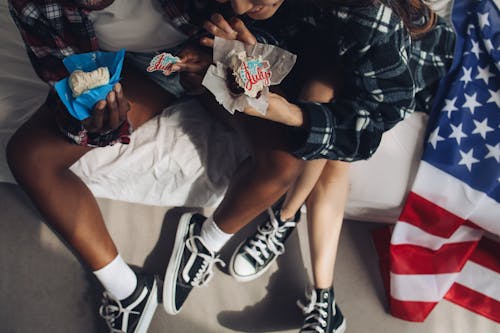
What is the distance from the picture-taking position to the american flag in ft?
3.10

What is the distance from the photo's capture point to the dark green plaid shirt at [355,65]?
729 mm

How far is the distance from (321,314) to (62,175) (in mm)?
622

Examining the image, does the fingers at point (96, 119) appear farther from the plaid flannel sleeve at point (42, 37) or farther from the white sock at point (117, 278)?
the white sock at point (117, 278)

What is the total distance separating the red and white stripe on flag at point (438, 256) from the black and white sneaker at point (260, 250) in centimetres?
27

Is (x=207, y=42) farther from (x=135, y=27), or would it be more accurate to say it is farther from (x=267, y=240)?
(x=267, y=240)

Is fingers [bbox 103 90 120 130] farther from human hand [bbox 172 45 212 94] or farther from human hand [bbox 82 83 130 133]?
human hand [bbox 172 45 212 94]

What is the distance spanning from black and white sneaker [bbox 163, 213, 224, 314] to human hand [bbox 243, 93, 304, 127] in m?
0.40

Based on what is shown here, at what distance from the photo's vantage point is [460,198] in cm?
95

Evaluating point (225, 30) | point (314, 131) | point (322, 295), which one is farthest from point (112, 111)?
point (322, 295)

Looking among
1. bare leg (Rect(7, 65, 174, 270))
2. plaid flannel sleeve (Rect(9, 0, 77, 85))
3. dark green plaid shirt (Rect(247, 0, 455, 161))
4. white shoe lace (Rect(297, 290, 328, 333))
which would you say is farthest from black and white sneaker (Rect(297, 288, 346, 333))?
plaid flannel sleeve (Rect(9, 0, 77, 85))

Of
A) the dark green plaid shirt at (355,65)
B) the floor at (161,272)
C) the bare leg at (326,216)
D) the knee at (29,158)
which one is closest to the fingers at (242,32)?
the dark green plaid shirt at (355,65)

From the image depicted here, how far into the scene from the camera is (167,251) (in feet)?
3.57

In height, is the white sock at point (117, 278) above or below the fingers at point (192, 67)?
below

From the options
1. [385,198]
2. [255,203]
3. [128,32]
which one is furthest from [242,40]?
[385,198]
